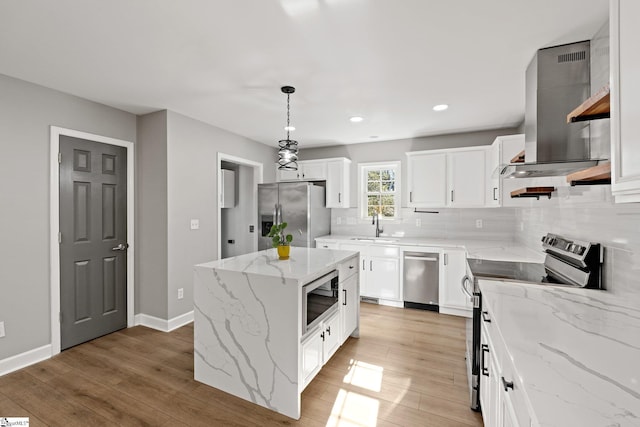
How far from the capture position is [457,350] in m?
2.89

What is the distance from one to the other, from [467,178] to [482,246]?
3.26 feet

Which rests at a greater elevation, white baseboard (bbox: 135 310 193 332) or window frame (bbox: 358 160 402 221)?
window frame (bbox: 358 160 402 221)

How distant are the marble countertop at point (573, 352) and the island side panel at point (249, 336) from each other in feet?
4.06

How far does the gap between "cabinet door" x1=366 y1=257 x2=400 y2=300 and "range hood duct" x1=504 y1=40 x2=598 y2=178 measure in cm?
242

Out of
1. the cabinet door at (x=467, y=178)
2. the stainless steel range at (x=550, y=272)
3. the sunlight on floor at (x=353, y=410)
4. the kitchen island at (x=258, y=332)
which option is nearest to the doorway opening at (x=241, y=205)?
the kitchen island at (x=258, y=332)

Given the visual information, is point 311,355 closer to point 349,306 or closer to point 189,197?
point 349,306

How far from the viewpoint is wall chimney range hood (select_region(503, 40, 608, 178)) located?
194 centimetres

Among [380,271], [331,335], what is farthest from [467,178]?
[331,335]

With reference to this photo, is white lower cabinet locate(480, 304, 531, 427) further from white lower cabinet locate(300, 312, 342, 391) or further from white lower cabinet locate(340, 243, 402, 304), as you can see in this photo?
white lower cabinet locate(340, 243, 402, 304)

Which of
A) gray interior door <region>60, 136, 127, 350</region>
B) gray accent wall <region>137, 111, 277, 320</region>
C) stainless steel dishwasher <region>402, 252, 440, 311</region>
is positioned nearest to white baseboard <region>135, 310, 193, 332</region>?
gray accent wall <region>137, 111, 277, 320</region>

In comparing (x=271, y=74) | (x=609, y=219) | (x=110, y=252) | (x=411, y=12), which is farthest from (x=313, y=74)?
(x=110, y=252)

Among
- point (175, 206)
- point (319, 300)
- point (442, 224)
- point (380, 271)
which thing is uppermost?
point (175, 206)

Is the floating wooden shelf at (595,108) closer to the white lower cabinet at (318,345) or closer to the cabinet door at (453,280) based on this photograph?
the white lower cabinet at (318,345)

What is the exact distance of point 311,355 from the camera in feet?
7.07
